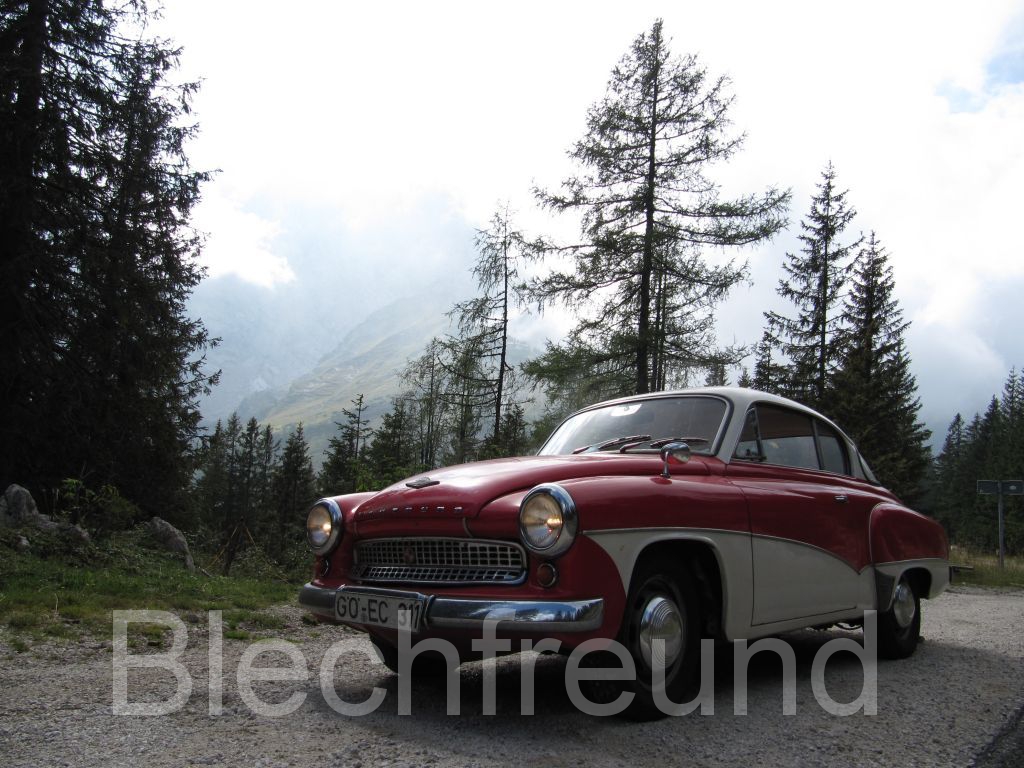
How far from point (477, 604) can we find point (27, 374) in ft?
39.2

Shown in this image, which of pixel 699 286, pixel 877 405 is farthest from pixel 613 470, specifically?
pixel 877 405

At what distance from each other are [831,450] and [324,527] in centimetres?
361

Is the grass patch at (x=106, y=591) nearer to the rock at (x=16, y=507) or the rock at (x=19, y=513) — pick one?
the rock at (x=19, y=513)

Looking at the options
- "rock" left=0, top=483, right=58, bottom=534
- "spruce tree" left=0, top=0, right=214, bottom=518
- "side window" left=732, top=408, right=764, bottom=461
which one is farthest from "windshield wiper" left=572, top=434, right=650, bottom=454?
"spruce tree" left=0, top=0, right=214, bottom=518

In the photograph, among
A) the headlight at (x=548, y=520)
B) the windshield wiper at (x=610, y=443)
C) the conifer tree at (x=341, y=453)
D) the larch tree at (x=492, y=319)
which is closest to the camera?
the headlight at (x=548, y=520)

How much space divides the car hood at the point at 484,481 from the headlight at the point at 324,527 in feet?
0.45

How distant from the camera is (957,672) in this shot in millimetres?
4832

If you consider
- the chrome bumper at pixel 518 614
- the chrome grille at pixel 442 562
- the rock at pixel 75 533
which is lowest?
the rock at pixel 75 533

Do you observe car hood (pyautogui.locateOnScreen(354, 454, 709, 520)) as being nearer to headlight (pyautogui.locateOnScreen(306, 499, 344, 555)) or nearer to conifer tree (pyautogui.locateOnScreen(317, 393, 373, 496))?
headlight (pyautogui.locateOnScreen(306, 499, 344, 555))

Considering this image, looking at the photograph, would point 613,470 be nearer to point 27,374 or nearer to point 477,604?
point 477,604

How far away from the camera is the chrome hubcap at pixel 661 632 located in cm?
332

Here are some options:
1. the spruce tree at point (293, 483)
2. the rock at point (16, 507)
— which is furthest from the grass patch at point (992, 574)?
the spruce tree at point (293, 483)

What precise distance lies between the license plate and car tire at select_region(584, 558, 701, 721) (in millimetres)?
782

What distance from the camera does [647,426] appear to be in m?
4.66
